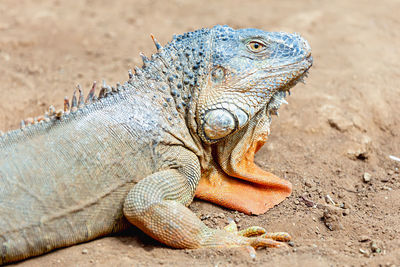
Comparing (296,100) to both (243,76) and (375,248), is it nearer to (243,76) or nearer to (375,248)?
(243,76)

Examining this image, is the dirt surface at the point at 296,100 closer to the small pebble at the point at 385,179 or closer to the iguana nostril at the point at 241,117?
the small pebble at the point at 385,179

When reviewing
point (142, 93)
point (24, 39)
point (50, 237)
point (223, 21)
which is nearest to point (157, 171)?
point (142, 93)

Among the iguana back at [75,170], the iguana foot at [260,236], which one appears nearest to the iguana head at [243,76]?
the iguana back at [75,170]

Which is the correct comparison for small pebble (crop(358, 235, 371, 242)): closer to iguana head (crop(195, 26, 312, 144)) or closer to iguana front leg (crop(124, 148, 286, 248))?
iguana front leg (crop(124, 148, 286, 248))

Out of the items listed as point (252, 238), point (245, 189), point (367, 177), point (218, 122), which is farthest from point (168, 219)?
point (367, 177)

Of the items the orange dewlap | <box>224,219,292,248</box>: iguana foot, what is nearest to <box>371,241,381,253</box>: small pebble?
<box>224,219,292,248</box>: iguana foot
